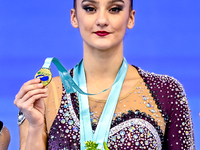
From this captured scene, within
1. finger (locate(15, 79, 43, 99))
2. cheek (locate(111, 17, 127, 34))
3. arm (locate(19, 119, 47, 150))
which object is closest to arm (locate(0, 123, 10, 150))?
arm (locate(19, 119, 47, 150))

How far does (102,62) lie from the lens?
6.98 feet

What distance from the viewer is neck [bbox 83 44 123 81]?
2.11m

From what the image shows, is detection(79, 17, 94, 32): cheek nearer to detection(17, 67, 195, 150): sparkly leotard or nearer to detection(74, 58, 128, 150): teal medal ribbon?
detection(74, 58, 128, 150): teal medal ribbon

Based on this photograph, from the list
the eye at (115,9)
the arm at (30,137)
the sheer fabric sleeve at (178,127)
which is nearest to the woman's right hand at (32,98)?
the arm at (30,137)

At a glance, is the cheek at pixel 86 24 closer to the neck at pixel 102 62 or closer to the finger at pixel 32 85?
the neck at pixel 102 62

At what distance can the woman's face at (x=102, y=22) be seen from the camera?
2002 mm

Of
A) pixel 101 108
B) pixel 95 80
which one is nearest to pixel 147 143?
pixel 101 108

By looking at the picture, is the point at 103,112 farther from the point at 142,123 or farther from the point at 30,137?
the point at 30,137

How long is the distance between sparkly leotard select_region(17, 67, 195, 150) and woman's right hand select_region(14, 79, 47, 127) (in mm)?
222

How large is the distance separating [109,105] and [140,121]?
0.17 meters

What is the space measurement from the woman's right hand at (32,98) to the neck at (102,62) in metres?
0.39

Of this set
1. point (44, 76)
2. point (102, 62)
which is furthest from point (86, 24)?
point (44, 76)

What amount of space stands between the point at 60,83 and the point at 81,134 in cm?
33

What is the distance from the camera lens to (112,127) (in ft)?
6.76
